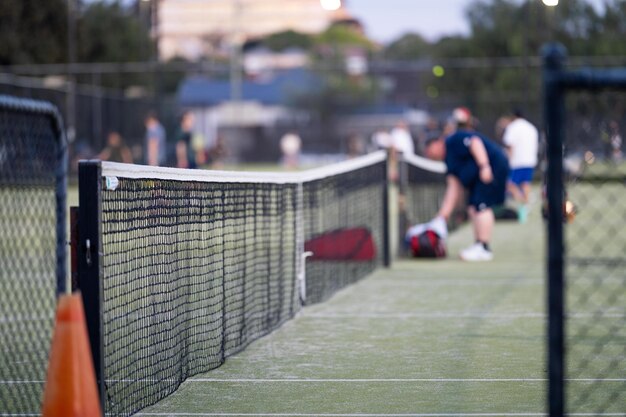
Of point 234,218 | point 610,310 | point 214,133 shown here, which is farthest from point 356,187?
point 214,133

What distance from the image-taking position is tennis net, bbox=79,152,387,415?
5.73 m

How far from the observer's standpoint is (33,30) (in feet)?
163

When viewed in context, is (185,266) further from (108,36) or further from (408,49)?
(408,49)

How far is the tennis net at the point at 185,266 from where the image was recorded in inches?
226

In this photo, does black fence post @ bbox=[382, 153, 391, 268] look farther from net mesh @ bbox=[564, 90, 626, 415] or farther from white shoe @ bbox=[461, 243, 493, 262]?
net mesh @ bbox=[564, 90, 626, 415]

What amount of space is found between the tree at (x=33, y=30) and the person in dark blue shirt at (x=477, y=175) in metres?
36.9

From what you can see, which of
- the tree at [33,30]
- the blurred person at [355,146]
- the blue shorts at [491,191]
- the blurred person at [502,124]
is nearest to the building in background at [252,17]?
the tree at [33,30]

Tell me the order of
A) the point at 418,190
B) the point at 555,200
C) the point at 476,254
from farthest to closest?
the point at 418,190
the point at 476,254
the point at 555,200

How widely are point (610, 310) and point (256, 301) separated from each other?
2.66 m

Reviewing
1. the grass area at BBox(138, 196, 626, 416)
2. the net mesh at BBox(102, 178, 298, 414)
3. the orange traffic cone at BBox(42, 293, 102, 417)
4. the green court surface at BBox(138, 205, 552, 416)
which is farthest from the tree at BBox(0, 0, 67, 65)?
the orange traffic cone at BBox(42, 293, 102, 417)

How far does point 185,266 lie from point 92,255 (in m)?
2.25

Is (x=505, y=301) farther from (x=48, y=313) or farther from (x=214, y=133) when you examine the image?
(x=214, y=133)

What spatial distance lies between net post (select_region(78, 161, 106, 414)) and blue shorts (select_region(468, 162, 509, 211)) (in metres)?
9.26

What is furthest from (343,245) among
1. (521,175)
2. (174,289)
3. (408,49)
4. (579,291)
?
(408,49)
